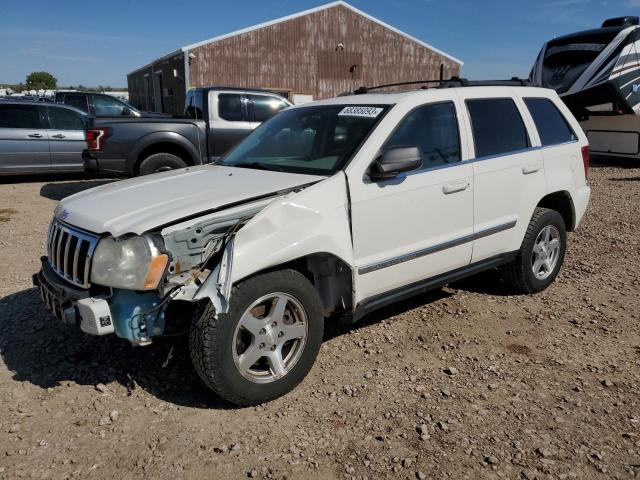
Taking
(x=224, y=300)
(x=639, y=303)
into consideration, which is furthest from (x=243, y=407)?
(x=639, y=303)

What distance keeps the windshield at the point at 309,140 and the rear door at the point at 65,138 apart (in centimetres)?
755

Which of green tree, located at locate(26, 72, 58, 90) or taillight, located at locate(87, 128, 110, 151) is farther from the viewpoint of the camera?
green tree, located at locate(26, 72, 58, 90)

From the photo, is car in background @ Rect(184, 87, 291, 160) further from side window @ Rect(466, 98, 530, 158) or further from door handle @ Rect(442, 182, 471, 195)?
door handle @ Rect(442, 182, 471, 195)

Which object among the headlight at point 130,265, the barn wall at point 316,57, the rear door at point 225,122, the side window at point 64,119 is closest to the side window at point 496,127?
the headlight at point 130,265

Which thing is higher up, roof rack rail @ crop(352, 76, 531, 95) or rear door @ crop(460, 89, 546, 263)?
roof rack rail @ crop(352, 76, 531, 95)

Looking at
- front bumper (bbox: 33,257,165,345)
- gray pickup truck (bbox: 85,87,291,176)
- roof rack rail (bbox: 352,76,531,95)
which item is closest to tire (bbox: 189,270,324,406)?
front bumper (bbox: 33,257,165,345)

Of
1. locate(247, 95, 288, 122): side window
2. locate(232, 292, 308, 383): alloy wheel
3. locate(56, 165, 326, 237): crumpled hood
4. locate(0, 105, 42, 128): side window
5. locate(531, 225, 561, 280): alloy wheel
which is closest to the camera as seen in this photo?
locate(56, 165, 326, 237): crumpled hood

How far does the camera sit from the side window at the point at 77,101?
15352 millimetres

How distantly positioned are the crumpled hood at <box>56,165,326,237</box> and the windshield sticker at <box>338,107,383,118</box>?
666mm

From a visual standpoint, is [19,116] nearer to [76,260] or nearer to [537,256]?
[76,260]

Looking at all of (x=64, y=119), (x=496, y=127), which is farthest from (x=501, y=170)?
(x=64, y=119)

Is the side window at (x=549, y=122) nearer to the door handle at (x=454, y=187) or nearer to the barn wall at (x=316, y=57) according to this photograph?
the door handle at (x=454, y=187)

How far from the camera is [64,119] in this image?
10898 millimetres

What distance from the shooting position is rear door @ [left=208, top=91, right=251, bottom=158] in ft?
30.3
